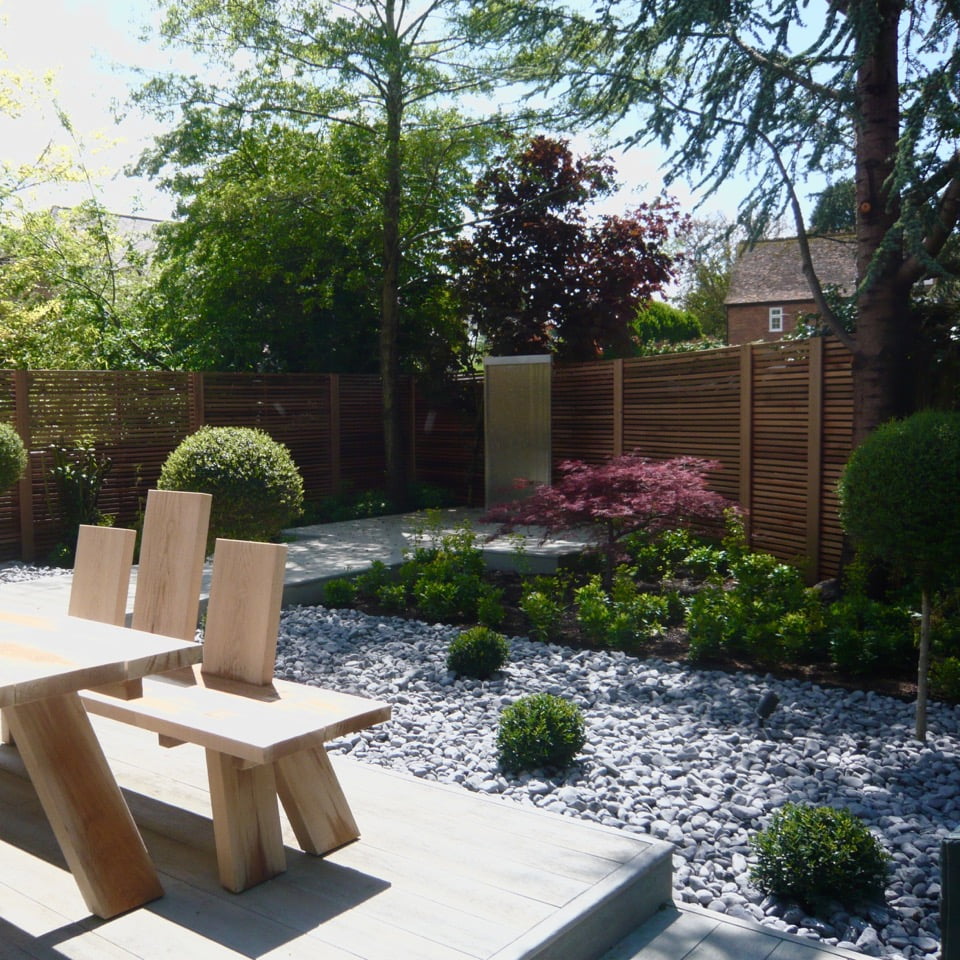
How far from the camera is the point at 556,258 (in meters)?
13.9

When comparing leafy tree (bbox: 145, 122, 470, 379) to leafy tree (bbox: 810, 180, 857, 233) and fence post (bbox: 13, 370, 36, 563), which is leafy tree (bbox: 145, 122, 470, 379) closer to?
fence post (bbox: 13, 370, 36, 563)

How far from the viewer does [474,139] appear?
13.3 metres

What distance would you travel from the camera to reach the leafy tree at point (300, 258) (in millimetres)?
13492

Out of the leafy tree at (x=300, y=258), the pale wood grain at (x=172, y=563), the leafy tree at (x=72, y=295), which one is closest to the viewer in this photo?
the pale wood grain at (x=172, y=563)

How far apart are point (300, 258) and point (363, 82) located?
8.68ft

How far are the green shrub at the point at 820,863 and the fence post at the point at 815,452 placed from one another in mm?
5223

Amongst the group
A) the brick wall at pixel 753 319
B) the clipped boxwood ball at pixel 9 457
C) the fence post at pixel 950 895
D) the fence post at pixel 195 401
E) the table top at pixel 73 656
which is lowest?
the fence post at pixel 950 895

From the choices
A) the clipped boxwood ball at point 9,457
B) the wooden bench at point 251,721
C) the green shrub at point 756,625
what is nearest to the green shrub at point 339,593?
the green shrub at point 756,625

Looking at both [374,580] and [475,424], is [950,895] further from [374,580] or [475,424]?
[475,424]

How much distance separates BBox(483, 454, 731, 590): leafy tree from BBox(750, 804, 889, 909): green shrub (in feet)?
13.4

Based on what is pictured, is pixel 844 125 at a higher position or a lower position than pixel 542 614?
higher

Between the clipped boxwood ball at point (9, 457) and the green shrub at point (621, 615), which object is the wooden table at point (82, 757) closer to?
the green shrub at point (621, 615)

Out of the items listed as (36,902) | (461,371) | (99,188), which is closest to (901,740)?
(36,902)

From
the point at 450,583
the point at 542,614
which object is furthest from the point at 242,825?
the point at 450,583
